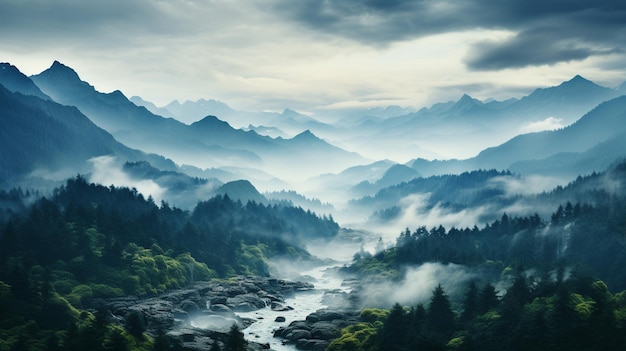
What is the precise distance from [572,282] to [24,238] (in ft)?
534

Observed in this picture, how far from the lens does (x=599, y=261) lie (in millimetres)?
171500

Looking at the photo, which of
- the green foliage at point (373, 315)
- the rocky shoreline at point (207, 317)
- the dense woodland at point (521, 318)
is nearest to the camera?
the dense woodland at point (521, 318)

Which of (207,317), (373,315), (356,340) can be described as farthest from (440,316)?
(207,317)

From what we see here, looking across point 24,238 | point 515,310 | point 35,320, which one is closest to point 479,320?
point 515,310

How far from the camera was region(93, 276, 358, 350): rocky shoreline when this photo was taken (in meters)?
137

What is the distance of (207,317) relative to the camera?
169125 millimetres

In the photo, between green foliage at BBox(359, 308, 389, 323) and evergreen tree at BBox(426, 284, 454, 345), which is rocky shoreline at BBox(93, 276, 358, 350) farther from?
evergreen tree at BBox(426, 284, 454, 345)

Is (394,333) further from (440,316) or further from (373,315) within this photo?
(373,315)

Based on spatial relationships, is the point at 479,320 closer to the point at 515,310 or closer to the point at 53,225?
the point at 515,310

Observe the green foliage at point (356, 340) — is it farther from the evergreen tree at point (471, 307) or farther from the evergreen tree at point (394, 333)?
the evergreen tree at point (471, 307)

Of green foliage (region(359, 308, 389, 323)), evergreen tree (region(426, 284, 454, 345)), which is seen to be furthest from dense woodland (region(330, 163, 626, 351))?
green foliage (region(359, 308, 389, 323))

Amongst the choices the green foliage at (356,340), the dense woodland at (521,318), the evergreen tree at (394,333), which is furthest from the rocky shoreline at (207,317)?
the evergreen tree at (394,333)

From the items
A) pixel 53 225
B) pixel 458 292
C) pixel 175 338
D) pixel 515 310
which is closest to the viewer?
pixel 515 310

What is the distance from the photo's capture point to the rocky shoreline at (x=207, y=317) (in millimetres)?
137125
